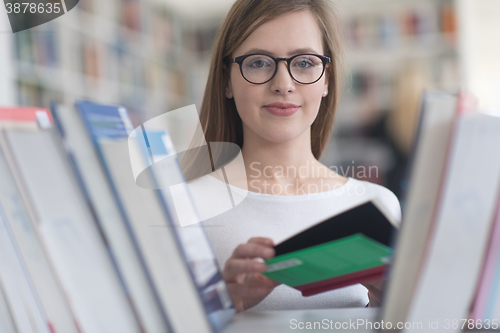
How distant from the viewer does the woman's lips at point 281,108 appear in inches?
36.8

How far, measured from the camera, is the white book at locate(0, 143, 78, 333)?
1.56 feet

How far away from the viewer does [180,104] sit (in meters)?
4.47

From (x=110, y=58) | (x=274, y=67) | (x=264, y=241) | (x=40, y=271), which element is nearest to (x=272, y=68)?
(x=274, y=67)

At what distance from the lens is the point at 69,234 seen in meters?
0.46

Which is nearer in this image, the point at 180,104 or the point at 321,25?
the point at 321,25

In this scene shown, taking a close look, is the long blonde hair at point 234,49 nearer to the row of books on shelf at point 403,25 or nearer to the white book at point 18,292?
the white book at point 18,292

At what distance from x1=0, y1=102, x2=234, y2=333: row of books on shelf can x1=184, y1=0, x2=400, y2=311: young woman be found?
0.38m

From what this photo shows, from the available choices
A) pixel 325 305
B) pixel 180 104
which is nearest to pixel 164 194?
pixel 325 305

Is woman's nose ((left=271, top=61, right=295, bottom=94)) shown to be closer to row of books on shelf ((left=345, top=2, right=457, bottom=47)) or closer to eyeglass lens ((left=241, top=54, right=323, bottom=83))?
eyeglass lens ((left=241, top=54, right=323, bottom=83))

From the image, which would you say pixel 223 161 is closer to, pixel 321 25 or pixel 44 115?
pixel 321 25

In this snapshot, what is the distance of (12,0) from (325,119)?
6.03ft

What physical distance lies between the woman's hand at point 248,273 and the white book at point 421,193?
0.14 m

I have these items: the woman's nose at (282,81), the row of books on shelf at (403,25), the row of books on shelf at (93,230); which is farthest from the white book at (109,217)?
the row of books on shelf at (403,25)

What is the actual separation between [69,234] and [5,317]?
14 centimetres
